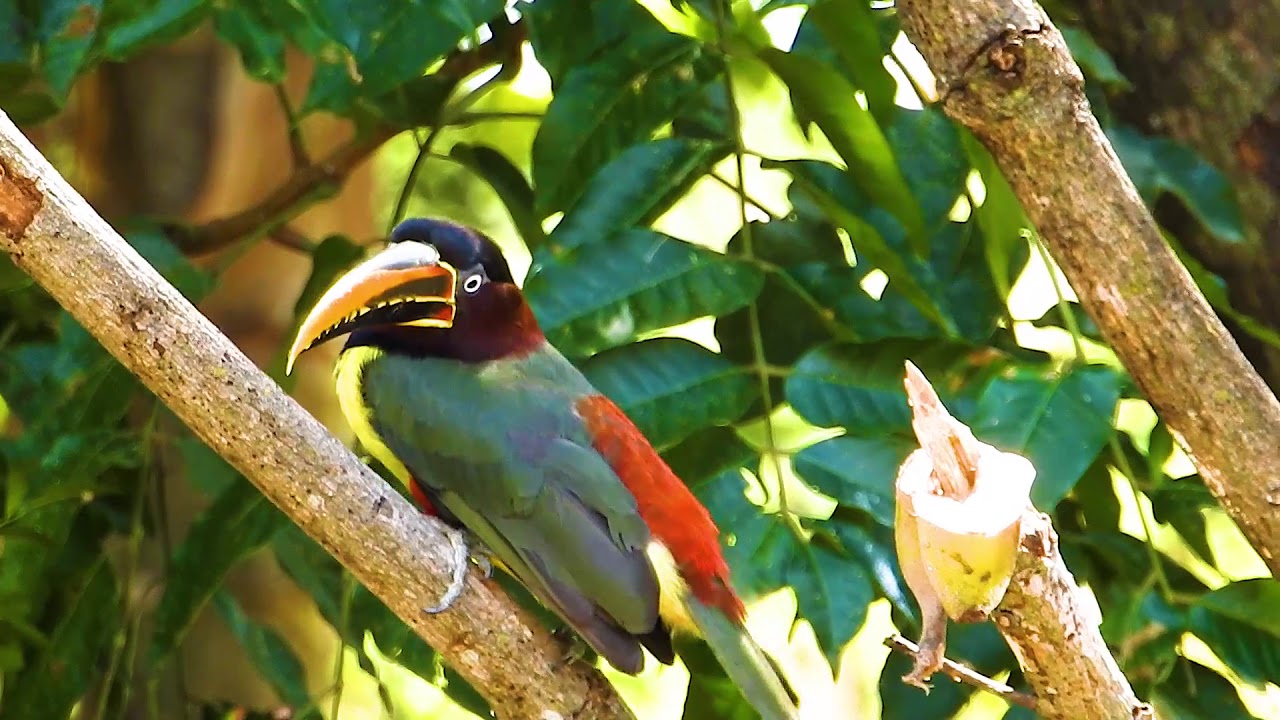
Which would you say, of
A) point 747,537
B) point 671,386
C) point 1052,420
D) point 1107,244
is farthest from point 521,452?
point 1107,244

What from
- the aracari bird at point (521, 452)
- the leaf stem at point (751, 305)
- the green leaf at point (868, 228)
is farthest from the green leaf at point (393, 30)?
the green leaf at point (868, 228)

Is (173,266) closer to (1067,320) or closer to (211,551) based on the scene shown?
(211,551)

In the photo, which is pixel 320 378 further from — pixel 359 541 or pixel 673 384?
pixel 359 541

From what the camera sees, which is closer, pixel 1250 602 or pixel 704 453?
pixel 1250 602

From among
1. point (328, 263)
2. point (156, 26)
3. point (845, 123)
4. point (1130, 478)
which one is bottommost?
point (1130, 478)

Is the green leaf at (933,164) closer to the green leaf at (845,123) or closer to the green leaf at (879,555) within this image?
the green leaf at (845,123)

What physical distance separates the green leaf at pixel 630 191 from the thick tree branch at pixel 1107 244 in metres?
0.42

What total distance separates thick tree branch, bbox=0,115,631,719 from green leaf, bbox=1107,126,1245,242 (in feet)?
4.07

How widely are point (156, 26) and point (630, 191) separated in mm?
616

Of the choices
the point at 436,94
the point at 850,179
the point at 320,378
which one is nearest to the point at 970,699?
the point at 850,179

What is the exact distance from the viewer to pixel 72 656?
7.07 ft

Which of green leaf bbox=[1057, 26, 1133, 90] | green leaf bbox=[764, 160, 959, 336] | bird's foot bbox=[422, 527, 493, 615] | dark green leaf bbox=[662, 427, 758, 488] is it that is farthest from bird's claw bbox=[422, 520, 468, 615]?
green leaf bbox=[1057, 26, 1133, 90]

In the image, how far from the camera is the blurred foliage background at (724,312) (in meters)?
1.82

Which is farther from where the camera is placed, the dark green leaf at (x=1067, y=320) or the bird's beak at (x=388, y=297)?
the dark green leaf at (x=1067, y=320)
